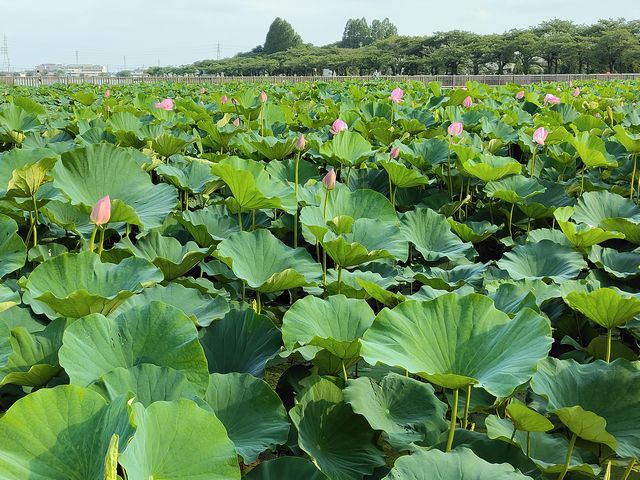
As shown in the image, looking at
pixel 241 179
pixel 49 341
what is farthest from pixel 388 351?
pixel 241 179

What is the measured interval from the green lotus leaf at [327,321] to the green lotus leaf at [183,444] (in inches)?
14.9

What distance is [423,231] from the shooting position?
1948 mm

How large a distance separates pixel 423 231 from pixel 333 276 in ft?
1.42

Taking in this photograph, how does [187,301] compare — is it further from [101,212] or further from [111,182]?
[111,182]

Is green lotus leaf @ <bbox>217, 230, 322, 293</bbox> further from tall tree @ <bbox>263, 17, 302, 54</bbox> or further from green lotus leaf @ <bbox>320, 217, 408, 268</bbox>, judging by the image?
tall tree @ <bbox>263, 17, 302, 54</bbox>

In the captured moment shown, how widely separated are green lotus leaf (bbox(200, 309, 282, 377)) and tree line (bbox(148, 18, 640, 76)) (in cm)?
3699

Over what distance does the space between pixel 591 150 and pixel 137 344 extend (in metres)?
2.03

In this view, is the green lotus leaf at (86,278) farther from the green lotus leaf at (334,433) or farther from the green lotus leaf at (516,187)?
the green lotus leaf at (516,187)

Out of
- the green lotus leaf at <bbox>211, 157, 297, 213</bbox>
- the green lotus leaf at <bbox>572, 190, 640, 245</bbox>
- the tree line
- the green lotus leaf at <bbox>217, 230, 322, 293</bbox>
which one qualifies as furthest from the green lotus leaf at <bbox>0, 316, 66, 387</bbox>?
the tree line

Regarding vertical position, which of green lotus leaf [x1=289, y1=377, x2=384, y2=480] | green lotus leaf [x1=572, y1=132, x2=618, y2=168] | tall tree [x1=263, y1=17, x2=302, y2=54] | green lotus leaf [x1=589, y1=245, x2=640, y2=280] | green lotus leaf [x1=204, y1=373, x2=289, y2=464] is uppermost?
tall tree [x1=263, y1=17, x2=302, y2=54]

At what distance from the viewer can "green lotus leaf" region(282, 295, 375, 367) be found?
1.14 metres

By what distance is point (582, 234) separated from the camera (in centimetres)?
174

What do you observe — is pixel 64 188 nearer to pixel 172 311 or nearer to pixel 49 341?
pixel 49 341

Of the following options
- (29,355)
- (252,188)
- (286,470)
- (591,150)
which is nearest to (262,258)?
(252,188)
